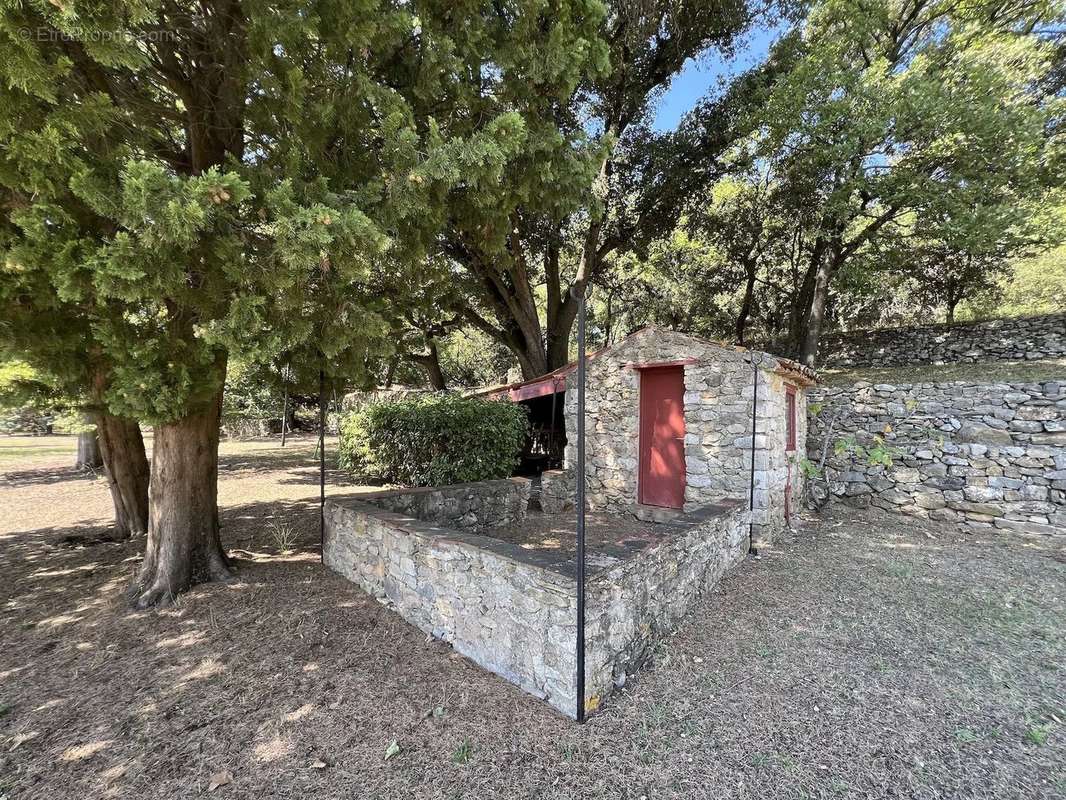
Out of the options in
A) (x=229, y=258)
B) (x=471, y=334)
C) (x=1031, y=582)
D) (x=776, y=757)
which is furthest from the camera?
(x=471, y=334)

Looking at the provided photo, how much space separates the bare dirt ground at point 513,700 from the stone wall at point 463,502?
3.74 ft

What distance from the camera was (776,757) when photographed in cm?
243

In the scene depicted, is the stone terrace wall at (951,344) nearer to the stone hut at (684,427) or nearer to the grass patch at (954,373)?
the grass patch at (954,373)

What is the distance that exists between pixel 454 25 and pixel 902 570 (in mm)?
7274

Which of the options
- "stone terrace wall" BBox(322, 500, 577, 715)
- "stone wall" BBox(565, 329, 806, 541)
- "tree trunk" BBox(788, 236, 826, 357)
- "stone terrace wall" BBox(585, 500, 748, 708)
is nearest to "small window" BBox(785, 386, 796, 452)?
"stone wall" BBox(565, 329, 806, 541)

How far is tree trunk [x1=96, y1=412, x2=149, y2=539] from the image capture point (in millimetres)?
5516

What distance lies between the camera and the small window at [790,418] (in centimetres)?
675

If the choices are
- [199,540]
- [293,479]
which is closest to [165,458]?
[199,540]

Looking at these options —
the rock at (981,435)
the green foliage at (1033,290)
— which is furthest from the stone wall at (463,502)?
the green foliage at (1033,290)

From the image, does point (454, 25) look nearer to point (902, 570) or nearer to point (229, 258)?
point (229, 258)

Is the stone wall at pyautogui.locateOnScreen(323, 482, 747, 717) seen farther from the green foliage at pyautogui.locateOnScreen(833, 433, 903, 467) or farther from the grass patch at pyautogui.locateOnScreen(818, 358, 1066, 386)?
the grass patch at pyautogui.locateOnScreen(818, 358, 1066, 386)

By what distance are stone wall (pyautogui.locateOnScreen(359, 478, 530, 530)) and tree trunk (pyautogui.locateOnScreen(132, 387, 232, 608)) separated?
1.62 meters

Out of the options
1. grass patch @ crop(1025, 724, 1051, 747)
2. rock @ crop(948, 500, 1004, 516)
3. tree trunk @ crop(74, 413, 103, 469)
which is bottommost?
grass patch @ crop(1025, 724, 1051, 747)

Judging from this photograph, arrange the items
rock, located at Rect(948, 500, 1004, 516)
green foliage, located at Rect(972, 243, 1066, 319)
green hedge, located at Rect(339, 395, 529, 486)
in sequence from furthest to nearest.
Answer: green foliage, located at Rect(972, 243, 1066, 319) < green hedge, located at Rect(339, 395, 529, 486) < rock, located at Rect(948, 500, 1004, 516)
